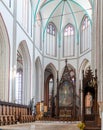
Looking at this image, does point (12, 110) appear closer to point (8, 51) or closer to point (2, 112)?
point (2, 112)

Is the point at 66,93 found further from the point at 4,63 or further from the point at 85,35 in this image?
the point at 4,63

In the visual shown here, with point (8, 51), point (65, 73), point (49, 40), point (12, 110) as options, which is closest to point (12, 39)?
point (8, 51)

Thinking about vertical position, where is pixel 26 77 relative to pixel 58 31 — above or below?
below

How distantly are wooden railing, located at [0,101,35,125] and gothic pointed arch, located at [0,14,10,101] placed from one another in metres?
0.95

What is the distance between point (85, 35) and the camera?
34594 mm

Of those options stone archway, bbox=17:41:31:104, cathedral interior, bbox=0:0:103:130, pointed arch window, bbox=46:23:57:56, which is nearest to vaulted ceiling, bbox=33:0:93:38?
cathedral interior, bbox=0:0:103:130

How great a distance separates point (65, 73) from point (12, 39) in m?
11.6

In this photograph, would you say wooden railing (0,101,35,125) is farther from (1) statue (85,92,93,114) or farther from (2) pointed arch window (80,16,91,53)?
(2) pointed arch window (80,16,91,53)

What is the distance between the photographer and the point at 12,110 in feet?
74.5

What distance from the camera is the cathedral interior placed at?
22.1 metres

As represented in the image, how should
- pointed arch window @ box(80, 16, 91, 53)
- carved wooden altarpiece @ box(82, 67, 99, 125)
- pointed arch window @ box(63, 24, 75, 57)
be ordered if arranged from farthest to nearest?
pointed arch window @ box(63, 24, 75, 57) → pointed arch window @ box(80, 16, 91, 53) → carved wooden altarpiece @ box(82, 67, 99, 125)

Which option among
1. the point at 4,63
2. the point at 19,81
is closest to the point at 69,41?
the point at 19,81

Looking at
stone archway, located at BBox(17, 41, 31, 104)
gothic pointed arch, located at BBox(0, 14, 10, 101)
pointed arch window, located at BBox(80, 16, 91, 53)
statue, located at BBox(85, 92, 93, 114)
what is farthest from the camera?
pointed arch window, located at BBox(80, 16, 91, 53)

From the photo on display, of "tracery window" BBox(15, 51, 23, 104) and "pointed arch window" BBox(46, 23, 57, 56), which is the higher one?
"pointed arch window" BBox(46, 23, 57, 56)
